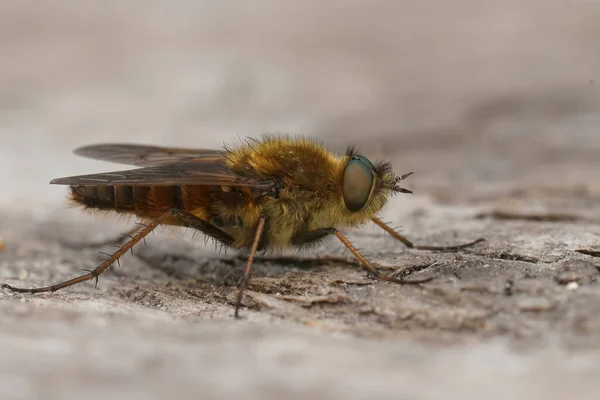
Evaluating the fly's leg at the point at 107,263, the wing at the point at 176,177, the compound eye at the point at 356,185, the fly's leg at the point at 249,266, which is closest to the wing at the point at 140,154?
the wing at the point at 176,177

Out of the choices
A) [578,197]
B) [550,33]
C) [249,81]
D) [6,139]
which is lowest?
[578,197]

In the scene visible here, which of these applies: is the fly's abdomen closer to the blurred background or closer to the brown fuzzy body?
the brown fuzzy body

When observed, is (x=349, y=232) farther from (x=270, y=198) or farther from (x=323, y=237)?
(x=270, y=198)

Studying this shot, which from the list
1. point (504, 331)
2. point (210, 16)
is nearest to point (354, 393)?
point (504, 331)

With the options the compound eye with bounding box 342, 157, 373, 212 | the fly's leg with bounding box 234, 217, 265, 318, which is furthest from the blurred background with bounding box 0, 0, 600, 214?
the fly's leg with bounding box 234, 217, 265, 318

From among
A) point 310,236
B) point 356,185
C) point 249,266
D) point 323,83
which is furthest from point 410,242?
point 323,83

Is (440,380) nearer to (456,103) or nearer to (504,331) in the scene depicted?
(504,331)

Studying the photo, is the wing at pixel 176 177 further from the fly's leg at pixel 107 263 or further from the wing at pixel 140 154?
the wing at pixel 140 154
